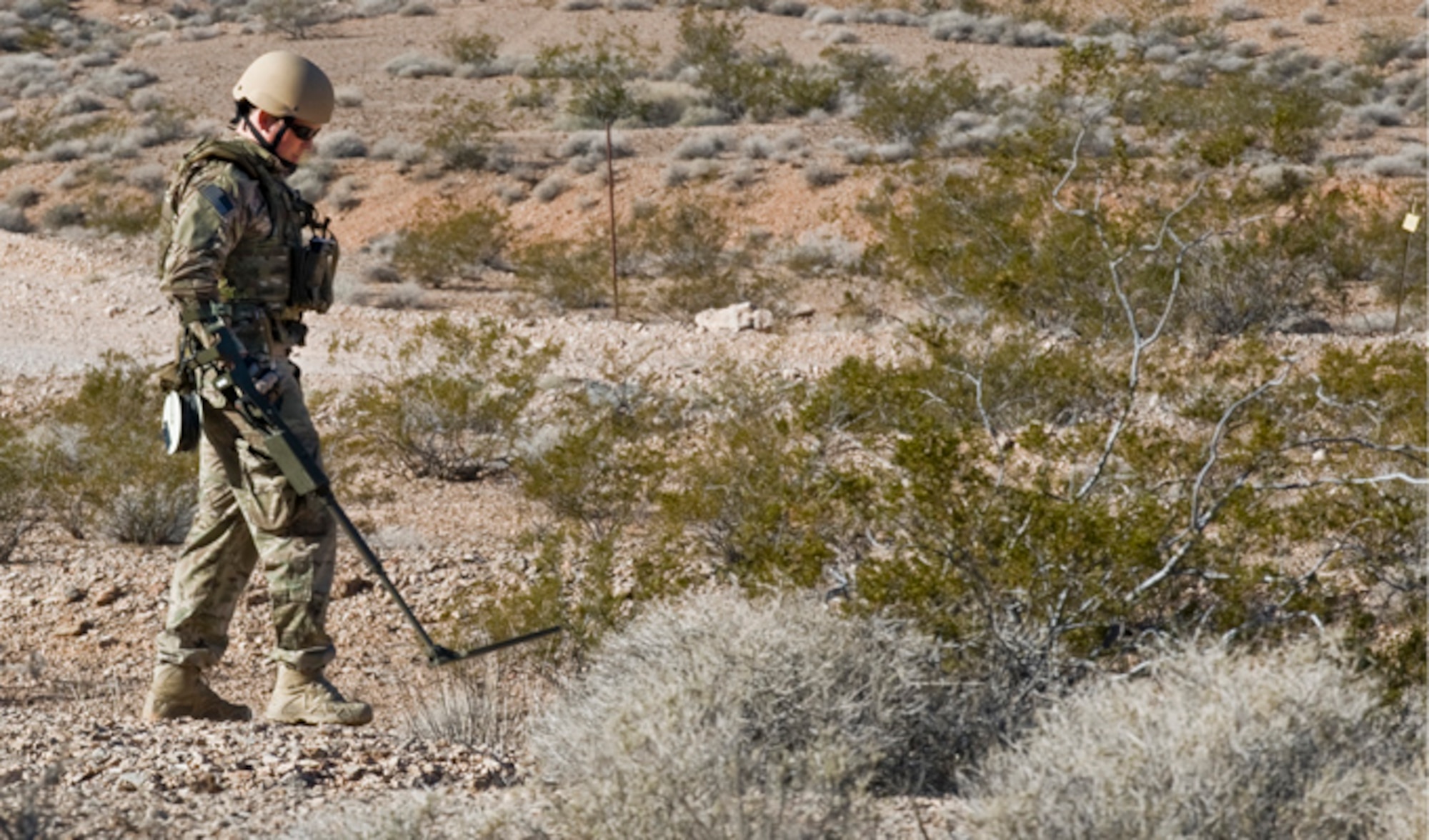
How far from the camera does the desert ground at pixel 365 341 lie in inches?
163

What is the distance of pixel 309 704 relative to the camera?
4.77 meters

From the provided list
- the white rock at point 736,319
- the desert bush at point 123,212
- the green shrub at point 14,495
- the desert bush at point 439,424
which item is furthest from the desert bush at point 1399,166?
the green shrub at point 14,495

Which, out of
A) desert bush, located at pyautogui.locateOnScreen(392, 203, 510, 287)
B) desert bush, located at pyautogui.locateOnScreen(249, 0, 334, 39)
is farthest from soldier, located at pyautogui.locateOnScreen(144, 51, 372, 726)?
desert bush, located at pyautogui.locateOnScreen(249, 0, 334, 39)

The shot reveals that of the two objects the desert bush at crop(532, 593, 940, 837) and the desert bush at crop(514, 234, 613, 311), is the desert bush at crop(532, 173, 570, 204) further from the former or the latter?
the desert bush at crop(532, 593, 940, 837)

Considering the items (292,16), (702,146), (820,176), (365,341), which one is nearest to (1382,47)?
(702,146)

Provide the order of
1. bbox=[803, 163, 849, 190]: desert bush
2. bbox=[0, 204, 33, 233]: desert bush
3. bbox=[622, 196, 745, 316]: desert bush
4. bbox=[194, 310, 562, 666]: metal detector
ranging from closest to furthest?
1. bbox=[194, 310, 562, 666]: metal detector
2. bbox=[622, 196, 745, 316]: desert bush
3. bbox=[803, 163, 849, 190]: desert bush
4. bbox=[0, 204, 33, 233]: desert bush

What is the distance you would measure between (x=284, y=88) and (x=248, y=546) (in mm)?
1333

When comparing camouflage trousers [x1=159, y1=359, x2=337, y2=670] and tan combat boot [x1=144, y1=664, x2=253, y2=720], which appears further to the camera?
tan combat boot [x1=144, y1=664, x2=253, y2=720]

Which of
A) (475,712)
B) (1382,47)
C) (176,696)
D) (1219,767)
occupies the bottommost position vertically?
(1382,47)

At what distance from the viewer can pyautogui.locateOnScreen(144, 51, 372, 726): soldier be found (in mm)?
4543

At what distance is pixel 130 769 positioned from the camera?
13.3ft

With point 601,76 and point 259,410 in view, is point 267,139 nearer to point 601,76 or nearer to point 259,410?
point 259,410

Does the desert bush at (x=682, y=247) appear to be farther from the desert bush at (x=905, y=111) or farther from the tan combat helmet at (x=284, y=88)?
the tan combat helmet at (x=284, y=88)

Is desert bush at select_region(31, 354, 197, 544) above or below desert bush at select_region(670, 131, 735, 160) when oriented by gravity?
above
